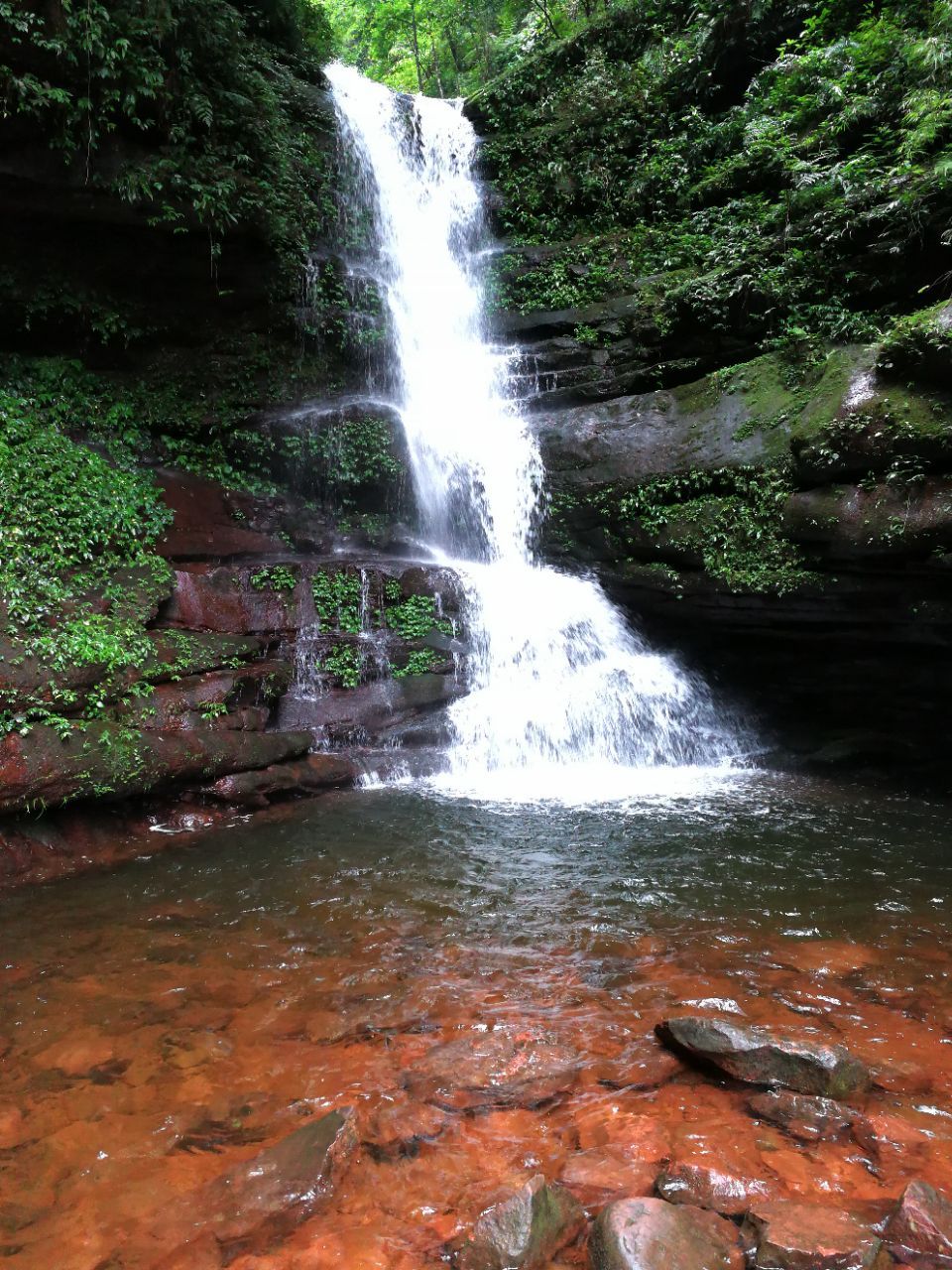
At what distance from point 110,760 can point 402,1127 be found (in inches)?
198

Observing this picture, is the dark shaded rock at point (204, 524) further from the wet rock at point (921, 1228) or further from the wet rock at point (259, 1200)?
the wet rock at point (921, 1228)

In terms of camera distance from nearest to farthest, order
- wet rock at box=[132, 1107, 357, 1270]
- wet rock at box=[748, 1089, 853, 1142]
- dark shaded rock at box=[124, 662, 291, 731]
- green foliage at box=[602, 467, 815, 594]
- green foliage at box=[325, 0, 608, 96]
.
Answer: wet rock at box=[132, 1107, 357, 1270] → wet rock at box=[748, 1089, 853, 1142] → dark shaded rock at box=[124, 662, 291, 731] → green foliage at box=[602, 467, 815, 594] → green foliage at box=[325, 0, 608, 96]

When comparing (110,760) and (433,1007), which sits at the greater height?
Result: (110,760)

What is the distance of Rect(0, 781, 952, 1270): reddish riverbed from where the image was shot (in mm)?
2543

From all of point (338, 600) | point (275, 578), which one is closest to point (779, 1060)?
point (338, 600)

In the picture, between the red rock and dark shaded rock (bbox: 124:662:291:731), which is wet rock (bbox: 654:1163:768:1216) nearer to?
the red rock

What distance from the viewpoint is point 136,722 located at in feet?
23.5

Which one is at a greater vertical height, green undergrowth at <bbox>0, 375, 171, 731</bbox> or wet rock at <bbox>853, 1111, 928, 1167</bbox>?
green undergrowth at <bbox>0, 375, 171, 731</bbox>

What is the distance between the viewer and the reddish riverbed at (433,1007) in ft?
8.34

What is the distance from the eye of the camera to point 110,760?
669 centimetres

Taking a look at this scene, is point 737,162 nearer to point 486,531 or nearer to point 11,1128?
point 486,531

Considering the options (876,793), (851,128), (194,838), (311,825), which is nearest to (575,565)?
(876,793)

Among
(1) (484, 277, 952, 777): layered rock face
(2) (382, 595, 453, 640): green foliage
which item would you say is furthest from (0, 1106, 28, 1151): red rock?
(1) (484, 277, 952, 777): layered rock face

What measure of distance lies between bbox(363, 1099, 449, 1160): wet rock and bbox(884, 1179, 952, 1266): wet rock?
159 centimetres
